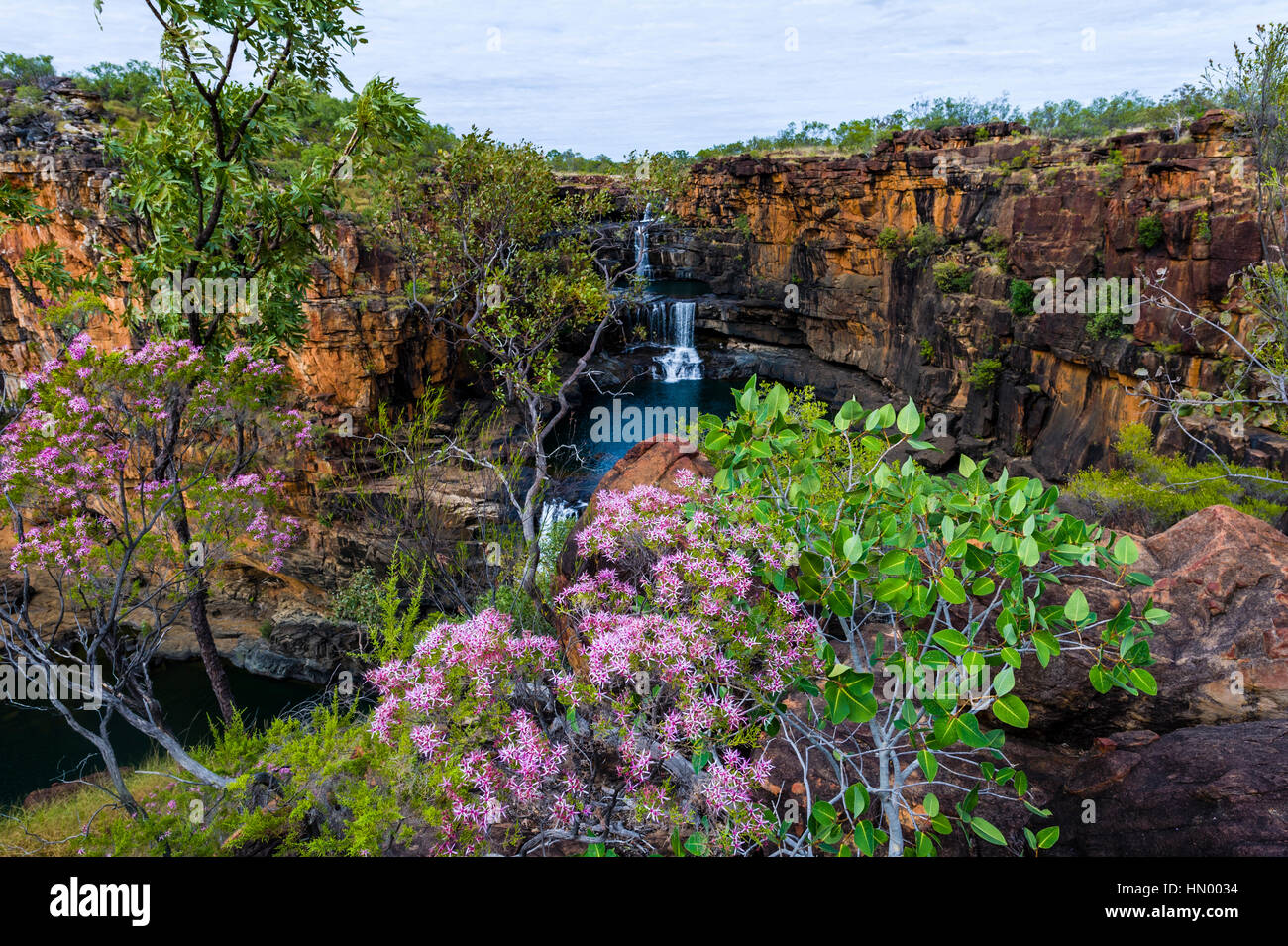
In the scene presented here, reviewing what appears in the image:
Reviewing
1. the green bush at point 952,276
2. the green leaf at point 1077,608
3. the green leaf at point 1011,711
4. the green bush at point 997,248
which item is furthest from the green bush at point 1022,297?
the green leaf at point 1011,711

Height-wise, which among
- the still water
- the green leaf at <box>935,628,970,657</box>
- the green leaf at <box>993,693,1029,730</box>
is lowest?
the still water

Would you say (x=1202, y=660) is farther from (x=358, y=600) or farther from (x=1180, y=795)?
(x=358, y=600)

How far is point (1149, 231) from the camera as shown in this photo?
2030cm

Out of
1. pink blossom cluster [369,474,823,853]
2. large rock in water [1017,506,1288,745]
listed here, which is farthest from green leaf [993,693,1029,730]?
large rock in water [1017,506,1288,745]

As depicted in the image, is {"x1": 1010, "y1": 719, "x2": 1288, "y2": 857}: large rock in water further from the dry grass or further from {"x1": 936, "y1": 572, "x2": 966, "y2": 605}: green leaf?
the dry grass

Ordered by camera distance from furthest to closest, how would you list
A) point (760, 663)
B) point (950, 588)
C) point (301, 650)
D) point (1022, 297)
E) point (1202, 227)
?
point (1022, 297) < point (301, 650) < point (1202, 227) < point (760, 663) < point (950, 588)

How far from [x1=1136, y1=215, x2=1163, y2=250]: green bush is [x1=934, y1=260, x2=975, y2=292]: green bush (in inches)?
352

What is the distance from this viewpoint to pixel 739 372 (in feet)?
130

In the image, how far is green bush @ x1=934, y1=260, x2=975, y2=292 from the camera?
1167 inches

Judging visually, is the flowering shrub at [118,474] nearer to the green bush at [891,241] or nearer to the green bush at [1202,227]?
the green bush at [1202,227]

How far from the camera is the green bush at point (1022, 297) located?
25531 millimetres

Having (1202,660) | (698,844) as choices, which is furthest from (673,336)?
(698,844)

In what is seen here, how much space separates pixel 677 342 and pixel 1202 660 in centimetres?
3703
